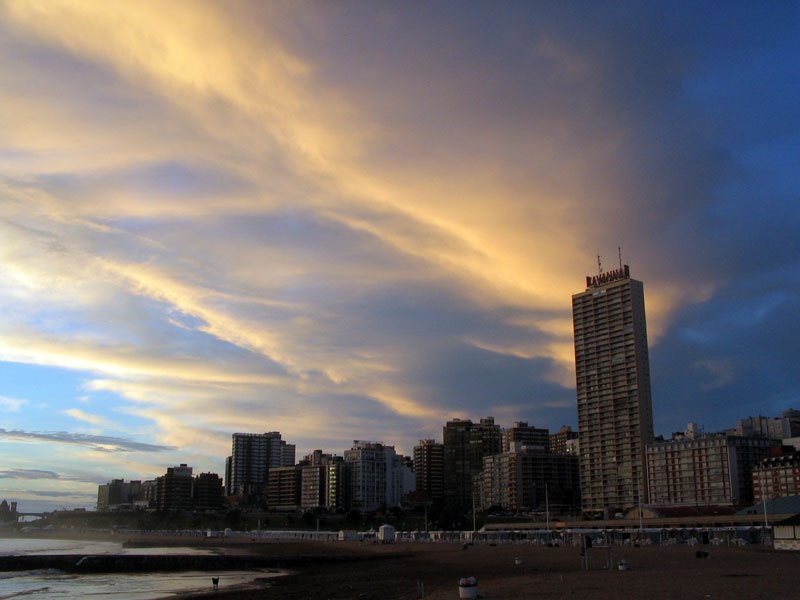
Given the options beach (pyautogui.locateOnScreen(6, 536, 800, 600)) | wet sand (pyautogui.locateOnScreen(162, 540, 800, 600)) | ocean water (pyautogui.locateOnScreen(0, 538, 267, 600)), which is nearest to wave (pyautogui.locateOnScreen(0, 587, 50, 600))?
ocean water (pyautogui.locateOnScreen(0, 538, 267, 600))

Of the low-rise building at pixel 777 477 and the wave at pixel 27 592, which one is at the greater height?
the low-rise building at pixel 777 477

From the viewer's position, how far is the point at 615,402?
18912 cm

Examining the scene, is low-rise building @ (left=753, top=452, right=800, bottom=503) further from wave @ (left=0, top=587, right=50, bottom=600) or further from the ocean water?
wave @ (left=0, top=587, right=50, bottom=600)

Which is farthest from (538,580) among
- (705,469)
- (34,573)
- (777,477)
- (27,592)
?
(705,469)

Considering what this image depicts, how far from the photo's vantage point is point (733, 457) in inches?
6481

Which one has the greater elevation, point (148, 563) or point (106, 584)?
point (106, 584)

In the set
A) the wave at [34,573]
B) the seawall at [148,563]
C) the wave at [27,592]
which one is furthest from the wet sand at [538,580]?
the wave at [34,573]

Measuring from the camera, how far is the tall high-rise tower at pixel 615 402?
182 meters

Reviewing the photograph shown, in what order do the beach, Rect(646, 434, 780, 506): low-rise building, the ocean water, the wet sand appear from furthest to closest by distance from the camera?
Rect(646, 434, 780, 506): low-rise building → the ocean water → the beach → the wet sand

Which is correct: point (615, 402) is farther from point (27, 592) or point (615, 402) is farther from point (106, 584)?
point (27, 592)

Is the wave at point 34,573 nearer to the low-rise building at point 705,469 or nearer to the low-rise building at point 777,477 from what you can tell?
the low-rise building at point 777,477

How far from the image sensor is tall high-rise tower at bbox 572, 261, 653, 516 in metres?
182

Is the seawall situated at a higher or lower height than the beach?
lower

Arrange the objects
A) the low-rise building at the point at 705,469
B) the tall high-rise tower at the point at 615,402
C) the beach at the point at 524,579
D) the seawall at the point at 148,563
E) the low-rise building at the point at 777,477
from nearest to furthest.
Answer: the beach at the point at 524,579, the seawall at the point at 148,563, the low-rise building at the point at 777,477, the low-rise building at the point at 705,469, the tall high-rise tower at the point at 615,402
